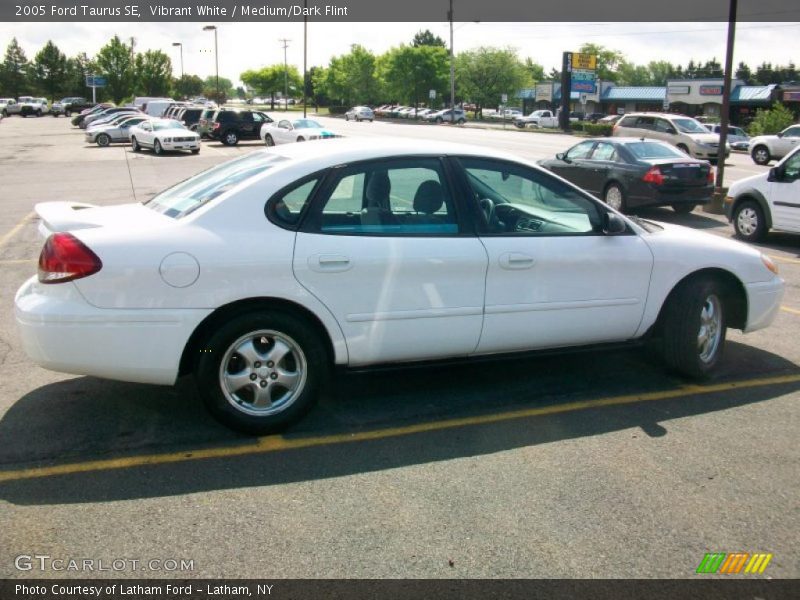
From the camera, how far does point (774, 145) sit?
28656 mm

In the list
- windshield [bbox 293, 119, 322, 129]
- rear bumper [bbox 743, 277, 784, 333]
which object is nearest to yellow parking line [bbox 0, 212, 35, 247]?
rear bumper [bbox 743, 277, 784, 333]

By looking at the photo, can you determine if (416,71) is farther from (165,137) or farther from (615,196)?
(615,196)

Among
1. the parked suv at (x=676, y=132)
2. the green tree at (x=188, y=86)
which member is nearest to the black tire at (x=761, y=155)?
the parked suv at (x=676, y=132)

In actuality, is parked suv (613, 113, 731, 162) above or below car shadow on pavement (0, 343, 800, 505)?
above

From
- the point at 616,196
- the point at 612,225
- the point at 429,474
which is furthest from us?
the point at 616,196

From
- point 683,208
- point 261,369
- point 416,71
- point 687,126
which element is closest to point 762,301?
point 261,369

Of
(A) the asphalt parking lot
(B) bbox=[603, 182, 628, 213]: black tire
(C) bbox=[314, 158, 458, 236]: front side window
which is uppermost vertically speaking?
(C) bbox=[314, 158, 458, 236]: front side window

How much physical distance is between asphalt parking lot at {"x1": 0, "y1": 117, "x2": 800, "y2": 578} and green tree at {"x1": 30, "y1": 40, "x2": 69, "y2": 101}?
111m

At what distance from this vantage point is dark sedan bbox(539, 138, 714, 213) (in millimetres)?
13562

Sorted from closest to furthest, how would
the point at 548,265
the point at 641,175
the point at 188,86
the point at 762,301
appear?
the point at 548,265
the point at 762,301
the point at 641,175
the point at 188,86

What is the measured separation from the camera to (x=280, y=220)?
13.9 ft

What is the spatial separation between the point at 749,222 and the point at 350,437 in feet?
30.8

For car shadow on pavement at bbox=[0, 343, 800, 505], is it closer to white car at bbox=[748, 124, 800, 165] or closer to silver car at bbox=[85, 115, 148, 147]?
white car at bbox=[748, 124, 800, 165]

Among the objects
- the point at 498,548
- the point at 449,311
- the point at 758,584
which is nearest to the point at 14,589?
the point at 498,548
